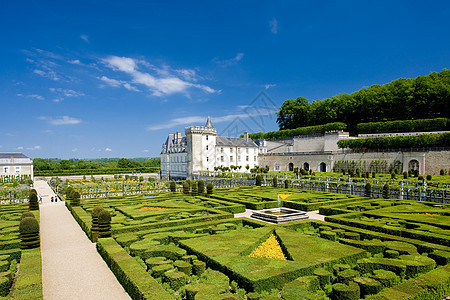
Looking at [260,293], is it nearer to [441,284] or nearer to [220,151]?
[441,284]

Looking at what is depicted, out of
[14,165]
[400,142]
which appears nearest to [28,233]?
[400,142]

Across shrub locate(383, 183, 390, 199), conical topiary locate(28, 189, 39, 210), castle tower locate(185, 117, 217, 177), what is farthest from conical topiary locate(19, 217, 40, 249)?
castle tower locate(185, 117, 217, 177)

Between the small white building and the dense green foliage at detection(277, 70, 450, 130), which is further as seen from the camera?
the small white building

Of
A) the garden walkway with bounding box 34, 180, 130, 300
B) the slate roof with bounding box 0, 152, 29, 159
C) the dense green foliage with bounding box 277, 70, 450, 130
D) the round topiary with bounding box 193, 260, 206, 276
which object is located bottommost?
the garden walkway with bounding box 34, 180, 130, 300

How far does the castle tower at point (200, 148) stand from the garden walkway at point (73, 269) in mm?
A: 34698

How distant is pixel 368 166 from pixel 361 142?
405 centimetres

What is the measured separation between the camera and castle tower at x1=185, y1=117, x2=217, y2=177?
49406 mm

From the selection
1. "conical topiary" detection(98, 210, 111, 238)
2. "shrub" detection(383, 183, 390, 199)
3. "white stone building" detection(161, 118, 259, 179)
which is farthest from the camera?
"white stone building" detection(161, 118, 259, 179)

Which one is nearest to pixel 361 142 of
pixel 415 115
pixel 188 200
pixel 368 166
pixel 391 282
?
pixel 368 166

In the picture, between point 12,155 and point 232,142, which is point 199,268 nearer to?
point 232,142

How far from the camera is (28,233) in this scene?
10453 mm

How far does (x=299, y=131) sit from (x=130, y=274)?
56272mm

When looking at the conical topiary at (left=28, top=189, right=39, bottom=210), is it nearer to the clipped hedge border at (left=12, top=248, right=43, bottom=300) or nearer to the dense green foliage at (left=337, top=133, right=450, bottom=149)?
the clipped hedge border at (left=12, top=248, right=43, bottom=300)

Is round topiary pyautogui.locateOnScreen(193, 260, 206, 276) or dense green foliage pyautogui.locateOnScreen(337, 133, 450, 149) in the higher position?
dense green foliage pyautogui.locateOnScreen(337, 133, 450, 149)
